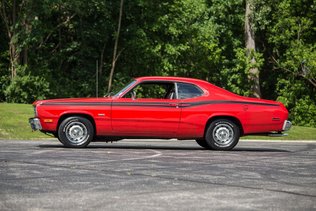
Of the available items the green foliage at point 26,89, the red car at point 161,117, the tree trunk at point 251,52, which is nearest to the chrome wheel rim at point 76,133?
the red car at point 161,117

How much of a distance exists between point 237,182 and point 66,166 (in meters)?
2.96

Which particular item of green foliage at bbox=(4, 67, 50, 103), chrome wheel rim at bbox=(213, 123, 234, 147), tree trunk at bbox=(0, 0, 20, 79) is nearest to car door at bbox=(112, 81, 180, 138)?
chrome wheel rim at bbox=(213, 123, 234, 147)

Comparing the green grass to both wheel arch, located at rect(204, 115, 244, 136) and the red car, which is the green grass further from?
wheel arch, located at rect(204, 115, 244, 136)

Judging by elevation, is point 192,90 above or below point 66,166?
above

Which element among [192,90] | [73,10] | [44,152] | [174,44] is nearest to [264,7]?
[174,44]

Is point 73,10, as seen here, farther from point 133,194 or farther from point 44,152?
point 133,194

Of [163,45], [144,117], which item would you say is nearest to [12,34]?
[163,45]

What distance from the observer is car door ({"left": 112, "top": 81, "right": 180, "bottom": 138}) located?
51.1ft

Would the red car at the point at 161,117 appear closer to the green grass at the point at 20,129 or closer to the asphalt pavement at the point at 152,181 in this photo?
the asphalt pavement at the point at 152,181

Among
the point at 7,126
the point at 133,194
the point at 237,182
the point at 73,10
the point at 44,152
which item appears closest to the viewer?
the point at 133,194

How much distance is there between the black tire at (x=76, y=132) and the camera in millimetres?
15539

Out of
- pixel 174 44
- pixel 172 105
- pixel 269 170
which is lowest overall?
pixel 269 170

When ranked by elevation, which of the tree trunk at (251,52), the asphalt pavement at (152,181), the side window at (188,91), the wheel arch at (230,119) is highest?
the tree trunk at (251,52)

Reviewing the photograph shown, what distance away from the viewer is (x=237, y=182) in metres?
10.0
